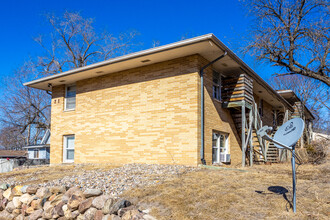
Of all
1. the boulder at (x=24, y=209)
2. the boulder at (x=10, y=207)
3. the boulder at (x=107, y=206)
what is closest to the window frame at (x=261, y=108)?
the boulder at (x=107, y=206)

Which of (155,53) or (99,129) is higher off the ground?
(155,53)

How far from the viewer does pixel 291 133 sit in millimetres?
5223

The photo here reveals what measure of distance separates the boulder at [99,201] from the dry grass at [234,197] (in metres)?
0.58

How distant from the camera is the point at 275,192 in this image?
6215mm

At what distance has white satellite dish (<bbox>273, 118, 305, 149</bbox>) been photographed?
→ 499 cm

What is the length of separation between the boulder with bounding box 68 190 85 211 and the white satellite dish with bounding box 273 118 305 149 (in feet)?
14.9

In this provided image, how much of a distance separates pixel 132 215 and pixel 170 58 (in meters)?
7.42

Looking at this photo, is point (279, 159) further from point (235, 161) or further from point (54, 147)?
point (54, 147)

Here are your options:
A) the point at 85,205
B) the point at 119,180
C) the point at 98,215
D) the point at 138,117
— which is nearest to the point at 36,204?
the point at 85,205

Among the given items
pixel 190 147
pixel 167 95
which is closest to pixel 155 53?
pixel 167 95

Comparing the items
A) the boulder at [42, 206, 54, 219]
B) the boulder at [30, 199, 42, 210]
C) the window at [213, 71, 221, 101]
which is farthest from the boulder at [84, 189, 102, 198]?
the window at [213, 71, 221, 101]

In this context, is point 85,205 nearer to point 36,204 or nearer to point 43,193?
point 43,193

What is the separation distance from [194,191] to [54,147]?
1131 cm

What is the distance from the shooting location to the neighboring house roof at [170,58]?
395 inches
